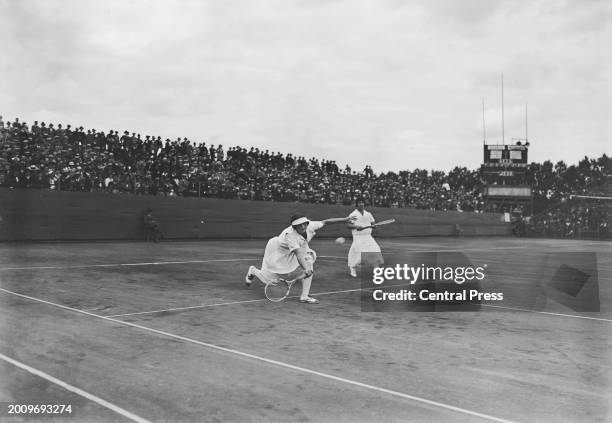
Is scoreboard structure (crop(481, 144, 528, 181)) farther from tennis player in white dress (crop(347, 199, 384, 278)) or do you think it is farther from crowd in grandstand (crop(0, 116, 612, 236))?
tennis player in white dress (crop(347, 199, 384, 278))

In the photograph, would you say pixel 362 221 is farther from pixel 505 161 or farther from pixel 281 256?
pixel 505 161

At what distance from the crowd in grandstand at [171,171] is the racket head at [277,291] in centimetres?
1754

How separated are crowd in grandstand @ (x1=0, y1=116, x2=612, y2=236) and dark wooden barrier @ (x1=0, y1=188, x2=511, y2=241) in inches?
22.3

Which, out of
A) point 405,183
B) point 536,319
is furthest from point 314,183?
point 536,319

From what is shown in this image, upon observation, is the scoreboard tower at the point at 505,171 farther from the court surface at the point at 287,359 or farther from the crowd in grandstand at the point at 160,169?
the court surface at the point at 287,359

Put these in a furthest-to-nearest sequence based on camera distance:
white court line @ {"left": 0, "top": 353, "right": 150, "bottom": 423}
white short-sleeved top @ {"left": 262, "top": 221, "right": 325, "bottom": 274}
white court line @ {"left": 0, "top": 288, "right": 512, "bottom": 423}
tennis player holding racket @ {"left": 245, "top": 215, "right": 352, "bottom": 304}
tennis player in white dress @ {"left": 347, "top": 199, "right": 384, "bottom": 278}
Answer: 1. tennis player in white dress @ {"left": 347, "top": 199, "right": 384, "bottom": 278}
2. white short-sleeved top @ {"left": 262, "top": 221, "right": 325, "bottom": 274}
3. tennis player holding racket @ {"left": 245, "top": 215, "right": 352, "bottom": 304}
4. white court line @ {"left": 0, "top": 288, "right": 512, "bottom": 423}
5. white court line @ {"left": 0, "top": 353, "right": 150, "bottom": 423}

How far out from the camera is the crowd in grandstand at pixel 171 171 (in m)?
25.0

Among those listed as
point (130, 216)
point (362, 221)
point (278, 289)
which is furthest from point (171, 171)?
point (278, 289)

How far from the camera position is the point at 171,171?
30.6 metres

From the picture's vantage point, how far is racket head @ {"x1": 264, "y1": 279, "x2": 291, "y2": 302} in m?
10.2

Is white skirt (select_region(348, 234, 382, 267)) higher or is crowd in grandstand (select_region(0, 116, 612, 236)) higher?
crowd in grandstand (select_region(0, 116, 612, 236))

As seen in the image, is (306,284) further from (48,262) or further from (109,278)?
(48,262)

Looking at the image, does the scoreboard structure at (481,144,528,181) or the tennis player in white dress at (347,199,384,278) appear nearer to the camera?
the tennis player in white dress at (347,199,384,278)

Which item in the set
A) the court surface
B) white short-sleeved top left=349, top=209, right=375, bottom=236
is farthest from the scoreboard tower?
the court surface
